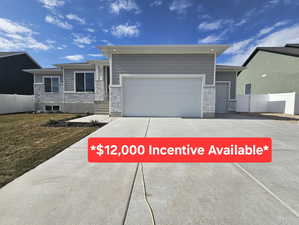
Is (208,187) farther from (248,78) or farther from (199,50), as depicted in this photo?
(248,78)

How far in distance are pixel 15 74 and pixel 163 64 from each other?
17.1 metres

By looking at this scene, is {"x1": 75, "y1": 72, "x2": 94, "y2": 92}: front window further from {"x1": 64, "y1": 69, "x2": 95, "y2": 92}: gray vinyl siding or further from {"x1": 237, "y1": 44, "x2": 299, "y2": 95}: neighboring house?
{"x1": 237, "y1": 44, "x2": 299, "y2": 95}: neighboring house

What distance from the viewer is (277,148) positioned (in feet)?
11.0

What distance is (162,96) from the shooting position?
818cm

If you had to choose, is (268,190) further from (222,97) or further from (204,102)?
(222,97)

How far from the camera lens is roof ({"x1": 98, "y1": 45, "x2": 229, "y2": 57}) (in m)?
7.22

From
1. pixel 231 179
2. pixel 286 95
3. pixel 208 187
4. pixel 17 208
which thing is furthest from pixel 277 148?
pixel 286 95

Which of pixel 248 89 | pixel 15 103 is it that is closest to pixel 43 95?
pixel 15 103

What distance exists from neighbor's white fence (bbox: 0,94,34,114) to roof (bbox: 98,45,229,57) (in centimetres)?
945

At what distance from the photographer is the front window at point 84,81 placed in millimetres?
10891

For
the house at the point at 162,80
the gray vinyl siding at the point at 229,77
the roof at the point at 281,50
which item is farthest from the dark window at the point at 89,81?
the roof at the point at 281,50

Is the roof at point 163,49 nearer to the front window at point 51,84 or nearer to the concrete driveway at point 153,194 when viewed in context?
the concrete driveway at point 153,194

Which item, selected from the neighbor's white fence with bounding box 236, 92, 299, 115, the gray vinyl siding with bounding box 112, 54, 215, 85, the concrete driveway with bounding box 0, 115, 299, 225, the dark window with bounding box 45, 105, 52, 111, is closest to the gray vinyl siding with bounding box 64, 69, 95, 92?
the dark window with bounding box 45, 105, 52, 111

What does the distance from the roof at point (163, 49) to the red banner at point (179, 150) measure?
17.6 ft
